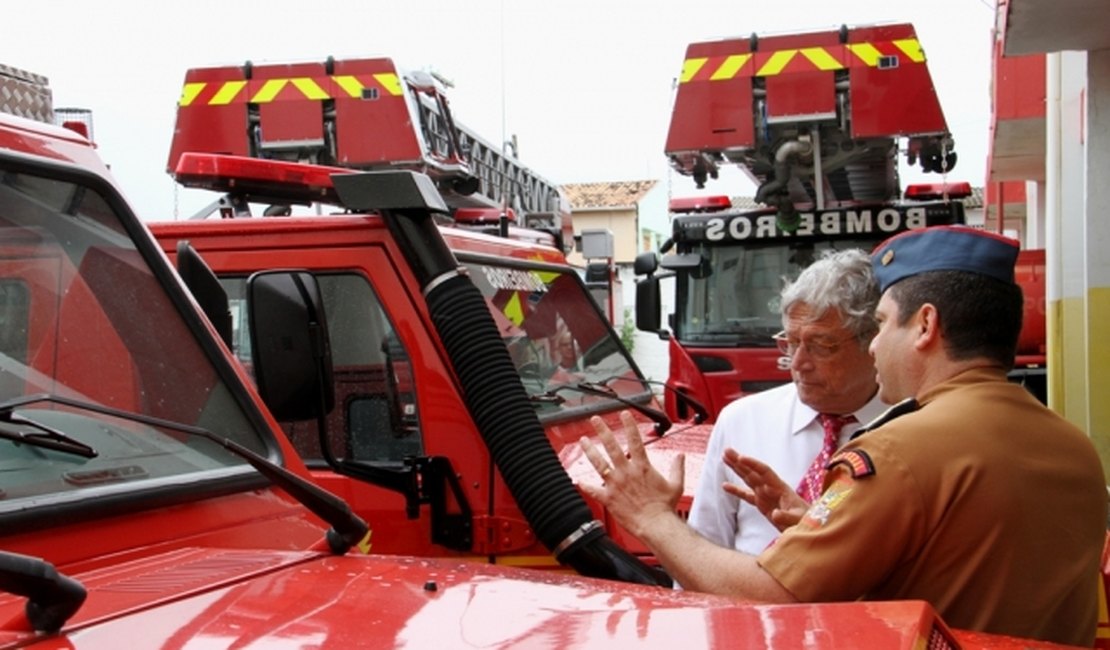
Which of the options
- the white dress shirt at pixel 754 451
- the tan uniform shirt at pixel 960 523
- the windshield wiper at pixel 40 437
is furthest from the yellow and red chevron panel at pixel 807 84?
the windshield wiper at pixel 40 437

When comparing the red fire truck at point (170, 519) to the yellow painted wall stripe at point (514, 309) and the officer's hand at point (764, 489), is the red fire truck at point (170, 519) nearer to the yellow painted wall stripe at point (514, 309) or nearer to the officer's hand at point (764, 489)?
the officer's hand at point (764, 489)

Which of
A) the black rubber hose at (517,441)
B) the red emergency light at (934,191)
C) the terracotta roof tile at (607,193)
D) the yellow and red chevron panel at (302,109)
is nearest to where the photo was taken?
the black rubber hose at (517,441)

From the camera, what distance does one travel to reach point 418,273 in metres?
3.75

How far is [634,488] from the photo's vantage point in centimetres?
225

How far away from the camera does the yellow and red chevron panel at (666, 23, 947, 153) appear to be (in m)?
8.85

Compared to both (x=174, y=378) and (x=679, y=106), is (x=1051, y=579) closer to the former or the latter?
(x=174, y=378)

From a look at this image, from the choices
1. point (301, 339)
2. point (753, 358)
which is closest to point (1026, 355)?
point (753, 358)

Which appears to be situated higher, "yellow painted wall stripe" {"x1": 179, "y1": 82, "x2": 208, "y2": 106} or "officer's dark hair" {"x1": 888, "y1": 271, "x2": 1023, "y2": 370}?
"yellow painted wall stripe" {"x1": 179, "y1": 82, "x2": 208, "y2": 106}

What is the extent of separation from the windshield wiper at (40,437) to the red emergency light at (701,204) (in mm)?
8746

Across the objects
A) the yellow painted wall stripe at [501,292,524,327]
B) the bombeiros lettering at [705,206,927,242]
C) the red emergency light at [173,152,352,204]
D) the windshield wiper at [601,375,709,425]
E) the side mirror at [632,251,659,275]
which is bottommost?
the windshield wiper at [601,375,709,425]

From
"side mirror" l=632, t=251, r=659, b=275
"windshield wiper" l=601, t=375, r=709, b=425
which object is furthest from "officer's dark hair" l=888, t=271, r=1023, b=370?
"side mirror" l=632, t=251, r=659, b=275

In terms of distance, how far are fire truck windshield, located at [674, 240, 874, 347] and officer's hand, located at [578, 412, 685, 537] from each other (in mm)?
7048

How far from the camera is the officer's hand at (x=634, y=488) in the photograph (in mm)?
2242

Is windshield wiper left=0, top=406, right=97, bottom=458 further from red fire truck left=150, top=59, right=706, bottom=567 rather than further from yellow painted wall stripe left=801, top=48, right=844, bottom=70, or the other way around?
yellow painted wall stripe left=801, top=48, right=844, bottom=70
